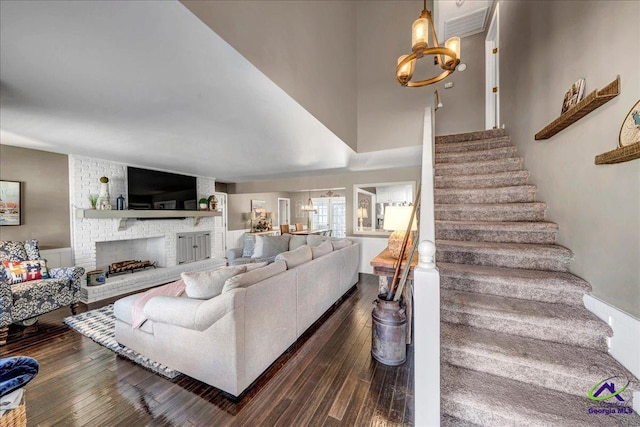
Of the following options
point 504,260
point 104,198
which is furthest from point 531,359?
point 104,198

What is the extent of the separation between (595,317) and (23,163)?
6.35 meters

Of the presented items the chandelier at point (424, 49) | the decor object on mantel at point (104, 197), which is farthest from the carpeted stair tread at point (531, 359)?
the decor object on mantel at point (104, 197)

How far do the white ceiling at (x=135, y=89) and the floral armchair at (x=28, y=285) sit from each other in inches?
57.9

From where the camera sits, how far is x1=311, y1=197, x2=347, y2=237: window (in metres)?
9.28

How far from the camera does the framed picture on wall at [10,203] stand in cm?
315

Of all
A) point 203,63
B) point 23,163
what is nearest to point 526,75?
point 203,63

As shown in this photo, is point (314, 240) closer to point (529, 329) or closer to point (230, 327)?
point (230, 327)

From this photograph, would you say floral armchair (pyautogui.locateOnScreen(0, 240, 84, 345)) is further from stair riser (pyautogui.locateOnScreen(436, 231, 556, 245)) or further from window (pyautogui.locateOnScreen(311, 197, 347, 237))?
window (pyautogui.locateOnScreen(311, 197, 347, 237))

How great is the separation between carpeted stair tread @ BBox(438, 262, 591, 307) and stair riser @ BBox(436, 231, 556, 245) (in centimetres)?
34

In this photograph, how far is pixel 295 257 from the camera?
2645mm

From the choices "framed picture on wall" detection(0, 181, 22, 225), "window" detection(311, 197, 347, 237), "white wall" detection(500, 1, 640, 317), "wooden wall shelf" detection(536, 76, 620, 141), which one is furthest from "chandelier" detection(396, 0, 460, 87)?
"window" detection(311, 197, 347, 237)

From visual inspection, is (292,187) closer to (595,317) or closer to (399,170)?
(399,170)

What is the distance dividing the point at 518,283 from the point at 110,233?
579cm

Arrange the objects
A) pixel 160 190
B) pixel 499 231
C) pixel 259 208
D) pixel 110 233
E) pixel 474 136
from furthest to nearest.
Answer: pixel 259 208 → pixel 160 190 → pixel 110 233 → pixel 474 136 → pixel 499 231
